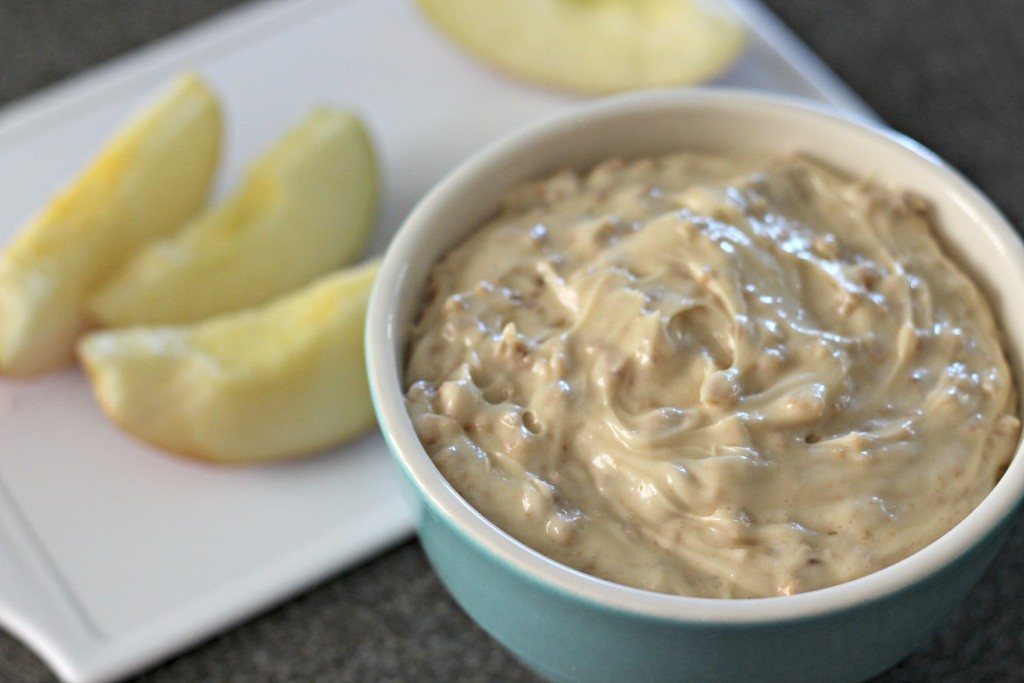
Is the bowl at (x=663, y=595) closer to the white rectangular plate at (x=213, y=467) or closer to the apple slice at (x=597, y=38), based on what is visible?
the white rectangular plate at (x=213, y=467)

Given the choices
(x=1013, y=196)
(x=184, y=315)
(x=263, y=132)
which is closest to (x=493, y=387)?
(x=184, y=315)

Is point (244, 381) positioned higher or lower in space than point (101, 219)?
lower

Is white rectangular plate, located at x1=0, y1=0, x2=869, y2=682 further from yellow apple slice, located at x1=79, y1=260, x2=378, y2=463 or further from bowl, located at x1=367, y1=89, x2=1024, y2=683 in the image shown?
bowl, located at x1=367, y1=89, x2=1024, y2=683

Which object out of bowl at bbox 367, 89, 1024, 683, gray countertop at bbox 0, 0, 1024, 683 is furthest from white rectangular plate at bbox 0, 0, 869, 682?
bowl at bbox 367, 89, 1024, 683

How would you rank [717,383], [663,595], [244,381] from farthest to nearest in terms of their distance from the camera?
[244,381] < [717,383] < [663,595]

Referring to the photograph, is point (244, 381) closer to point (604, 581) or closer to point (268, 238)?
point (268, 238)

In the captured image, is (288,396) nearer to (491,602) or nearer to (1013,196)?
(491,602)

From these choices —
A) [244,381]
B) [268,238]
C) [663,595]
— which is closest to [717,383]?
[663,595]
